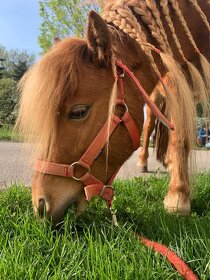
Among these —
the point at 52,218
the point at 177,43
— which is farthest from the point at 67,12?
the point at 52,218

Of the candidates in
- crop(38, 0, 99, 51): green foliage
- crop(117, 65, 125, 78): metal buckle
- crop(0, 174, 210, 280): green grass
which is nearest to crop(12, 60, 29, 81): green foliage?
crop(38, 0, 99, 51): green foliage

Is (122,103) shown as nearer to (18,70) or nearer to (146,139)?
(146,139)

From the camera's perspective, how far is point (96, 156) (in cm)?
218

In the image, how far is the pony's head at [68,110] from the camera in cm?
209

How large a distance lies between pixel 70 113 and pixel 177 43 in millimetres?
1044

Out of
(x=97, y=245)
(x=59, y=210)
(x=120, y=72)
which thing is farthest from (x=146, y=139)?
(x=97, y=245)

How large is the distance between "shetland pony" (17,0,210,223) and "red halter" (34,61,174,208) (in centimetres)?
2

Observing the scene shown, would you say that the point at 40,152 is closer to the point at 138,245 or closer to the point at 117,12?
the point at 138,245

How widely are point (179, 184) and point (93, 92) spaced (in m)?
1.39

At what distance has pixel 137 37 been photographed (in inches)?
93.5

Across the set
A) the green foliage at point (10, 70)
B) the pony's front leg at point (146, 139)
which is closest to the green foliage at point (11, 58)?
the green foliage at point (10, 70)

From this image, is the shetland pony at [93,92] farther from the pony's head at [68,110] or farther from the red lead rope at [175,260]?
the red lead rope at [175,260]

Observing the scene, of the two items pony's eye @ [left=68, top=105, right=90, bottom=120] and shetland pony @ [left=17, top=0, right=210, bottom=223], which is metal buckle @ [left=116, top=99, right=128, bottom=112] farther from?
pony's eye @ [left=68, top=105, right=90, bottom=120]

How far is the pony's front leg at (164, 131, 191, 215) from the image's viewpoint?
307cm
